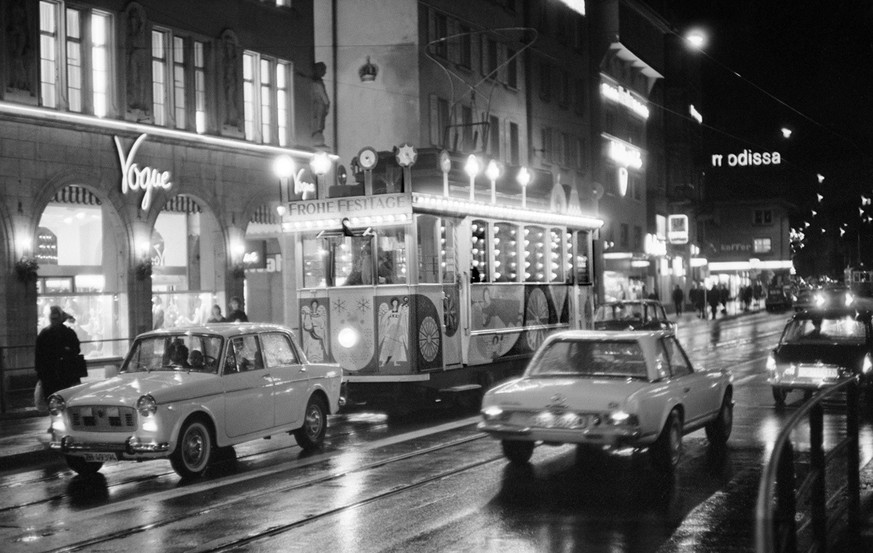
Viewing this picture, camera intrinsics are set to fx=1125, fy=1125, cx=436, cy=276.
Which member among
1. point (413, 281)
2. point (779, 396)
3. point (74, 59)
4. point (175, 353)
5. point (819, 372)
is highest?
point (74, 59)

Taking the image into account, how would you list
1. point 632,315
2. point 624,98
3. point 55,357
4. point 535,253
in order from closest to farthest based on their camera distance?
point 55,357, point 535,253, point 632,315, point 624,98

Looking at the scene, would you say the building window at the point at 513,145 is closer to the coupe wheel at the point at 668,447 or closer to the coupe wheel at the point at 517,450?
the coupe wheel at the point at 517,450

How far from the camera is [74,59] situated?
24625 mm

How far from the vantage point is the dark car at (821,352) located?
17.6 m

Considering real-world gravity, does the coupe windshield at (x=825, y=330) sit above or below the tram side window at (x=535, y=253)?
below

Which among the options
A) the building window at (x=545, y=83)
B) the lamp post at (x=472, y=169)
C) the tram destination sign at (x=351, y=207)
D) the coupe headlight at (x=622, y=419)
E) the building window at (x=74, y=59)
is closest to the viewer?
the coupe headlight at (x=622, y=419)

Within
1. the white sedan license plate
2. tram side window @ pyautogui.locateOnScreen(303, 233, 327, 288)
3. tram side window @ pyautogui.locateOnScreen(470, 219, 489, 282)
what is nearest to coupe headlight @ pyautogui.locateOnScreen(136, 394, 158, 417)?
tram side window @ pyautogui.locateOnScreen(303, 233, 327, 288)

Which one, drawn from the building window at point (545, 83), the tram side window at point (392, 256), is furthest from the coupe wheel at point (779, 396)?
the building window at point (545, 83)

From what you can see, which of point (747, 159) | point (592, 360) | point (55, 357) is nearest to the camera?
point (592, 360)

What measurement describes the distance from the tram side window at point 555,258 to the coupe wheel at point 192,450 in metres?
10.2

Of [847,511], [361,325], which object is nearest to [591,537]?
[847,511]

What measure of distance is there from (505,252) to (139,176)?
33.8 feet

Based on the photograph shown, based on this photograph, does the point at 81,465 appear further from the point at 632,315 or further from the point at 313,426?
the point at 632,315

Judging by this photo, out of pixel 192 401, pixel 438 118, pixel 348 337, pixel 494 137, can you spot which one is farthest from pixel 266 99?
pixel 192 401
